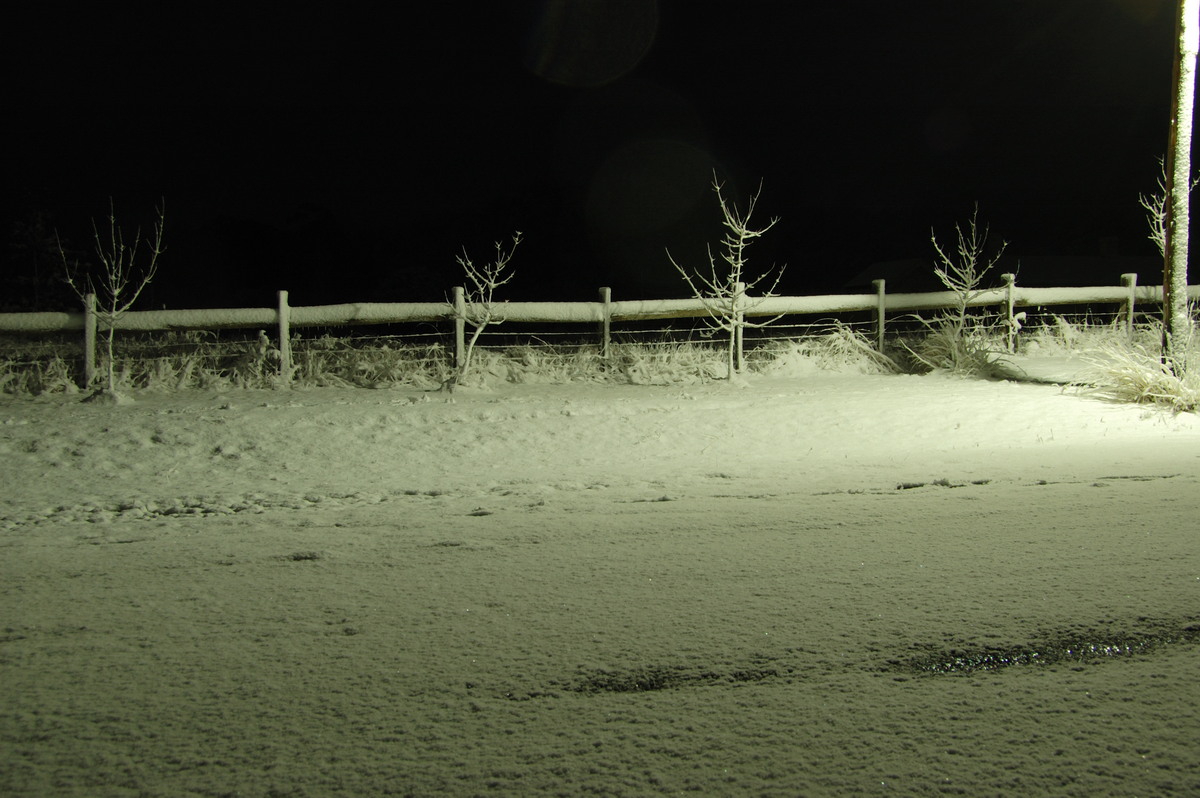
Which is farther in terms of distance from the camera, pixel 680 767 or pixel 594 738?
pixel 594 738

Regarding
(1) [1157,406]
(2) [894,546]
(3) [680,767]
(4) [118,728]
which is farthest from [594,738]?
(1) [1157,406]

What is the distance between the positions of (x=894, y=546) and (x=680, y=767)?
101 inches

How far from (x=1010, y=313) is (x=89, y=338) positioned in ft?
49.2

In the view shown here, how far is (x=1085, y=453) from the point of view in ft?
25.7

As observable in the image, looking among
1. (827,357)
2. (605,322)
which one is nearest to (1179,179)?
(827,357)

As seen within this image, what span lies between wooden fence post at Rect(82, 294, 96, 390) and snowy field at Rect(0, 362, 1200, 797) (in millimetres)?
4415

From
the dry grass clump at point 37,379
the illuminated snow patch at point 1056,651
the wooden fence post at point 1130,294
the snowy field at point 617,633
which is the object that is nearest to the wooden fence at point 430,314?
the dry grass clump at point 37,379

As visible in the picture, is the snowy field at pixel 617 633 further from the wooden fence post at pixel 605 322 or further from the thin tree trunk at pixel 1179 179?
the wooden fence post at pixel 605 322

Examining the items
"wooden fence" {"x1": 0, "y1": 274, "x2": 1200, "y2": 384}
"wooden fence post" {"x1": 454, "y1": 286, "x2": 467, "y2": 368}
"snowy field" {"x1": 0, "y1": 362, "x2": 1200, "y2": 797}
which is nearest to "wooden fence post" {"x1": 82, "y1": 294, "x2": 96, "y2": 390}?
"wooden fence" {"x1": 0, "y1": 274, "x2": 1200, "y2": 384}

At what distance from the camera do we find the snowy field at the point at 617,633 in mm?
2432

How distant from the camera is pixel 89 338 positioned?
11883 millimetres

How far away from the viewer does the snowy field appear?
243 centimetres

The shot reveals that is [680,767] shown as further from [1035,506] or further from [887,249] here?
[887,249]

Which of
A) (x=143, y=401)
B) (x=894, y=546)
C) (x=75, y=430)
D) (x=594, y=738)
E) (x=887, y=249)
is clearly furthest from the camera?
(x=887, y=249)
